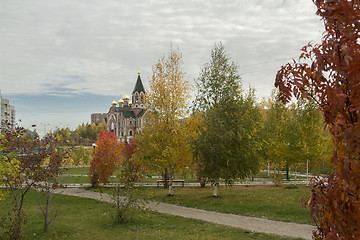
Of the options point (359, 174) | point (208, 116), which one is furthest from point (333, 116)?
point (208, 116)

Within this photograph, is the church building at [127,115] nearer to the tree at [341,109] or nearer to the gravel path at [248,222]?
the gravel path at [248,222]

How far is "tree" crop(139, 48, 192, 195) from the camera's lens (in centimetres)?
1953

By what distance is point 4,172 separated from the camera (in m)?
8.59

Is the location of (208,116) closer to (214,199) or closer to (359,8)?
(214,199)

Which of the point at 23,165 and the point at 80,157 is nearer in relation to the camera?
the point at 23,165

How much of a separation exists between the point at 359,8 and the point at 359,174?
153 cm

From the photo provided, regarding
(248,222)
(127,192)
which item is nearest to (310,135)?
(248,222)

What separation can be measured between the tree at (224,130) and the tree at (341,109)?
13.9 meters

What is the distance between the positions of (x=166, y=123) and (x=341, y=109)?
17894mm

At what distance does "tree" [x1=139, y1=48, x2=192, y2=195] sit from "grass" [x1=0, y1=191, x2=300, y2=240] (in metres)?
5.90

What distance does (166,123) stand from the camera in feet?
66.5

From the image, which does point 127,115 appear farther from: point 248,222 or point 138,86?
point 248,222

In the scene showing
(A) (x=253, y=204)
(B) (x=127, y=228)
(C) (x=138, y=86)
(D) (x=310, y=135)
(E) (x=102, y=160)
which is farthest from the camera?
(C) (x=138, y=86)

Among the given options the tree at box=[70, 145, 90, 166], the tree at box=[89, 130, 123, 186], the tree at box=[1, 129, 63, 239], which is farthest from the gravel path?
the tree at box=[70, 145, 90, 166]
